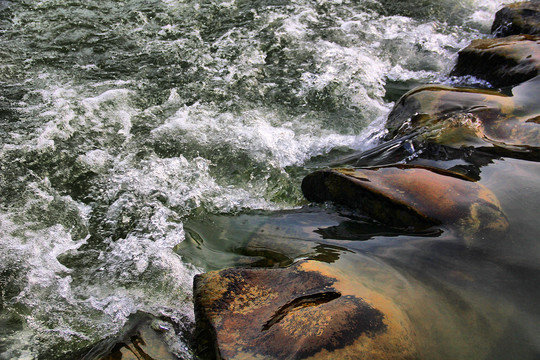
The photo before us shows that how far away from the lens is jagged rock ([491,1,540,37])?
5.63 m

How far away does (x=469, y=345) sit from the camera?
196cm

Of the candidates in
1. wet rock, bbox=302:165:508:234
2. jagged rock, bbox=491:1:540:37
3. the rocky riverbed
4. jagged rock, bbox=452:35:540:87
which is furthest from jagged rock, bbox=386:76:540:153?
jagged rock, bbox=491:1:540:37

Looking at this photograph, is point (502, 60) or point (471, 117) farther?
point (502, 60)

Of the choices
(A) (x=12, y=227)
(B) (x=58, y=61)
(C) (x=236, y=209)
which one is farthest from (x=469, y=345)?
(B) (x=58, y=61)

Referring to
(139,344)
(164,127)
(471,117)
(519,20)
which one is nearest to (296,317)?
(139,344)

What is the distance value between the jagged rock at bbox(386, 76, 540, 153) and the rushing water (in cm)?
43

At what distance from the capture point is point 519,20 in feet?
19.0

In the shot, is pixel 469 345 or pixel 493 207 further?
pixel 493 207

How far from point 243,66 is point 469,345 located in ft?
13.9

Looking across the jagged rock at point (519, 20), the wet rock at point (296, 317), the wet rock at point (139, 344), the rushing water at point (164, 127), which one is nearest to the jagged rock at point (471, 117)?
the rushing water at point (164, 127)

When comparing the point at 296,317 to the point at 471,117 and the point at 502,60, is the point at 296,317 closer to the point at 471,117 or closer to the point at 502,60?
the point at 471,117

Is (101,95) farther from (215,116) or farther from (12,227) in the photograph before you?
(12,227)

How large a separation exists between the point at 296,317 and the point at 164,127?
2.91 metres

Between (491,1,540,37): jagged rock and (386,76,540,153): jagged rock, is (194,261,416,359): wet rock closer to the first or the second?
(386,76,540,153): jagged rock
